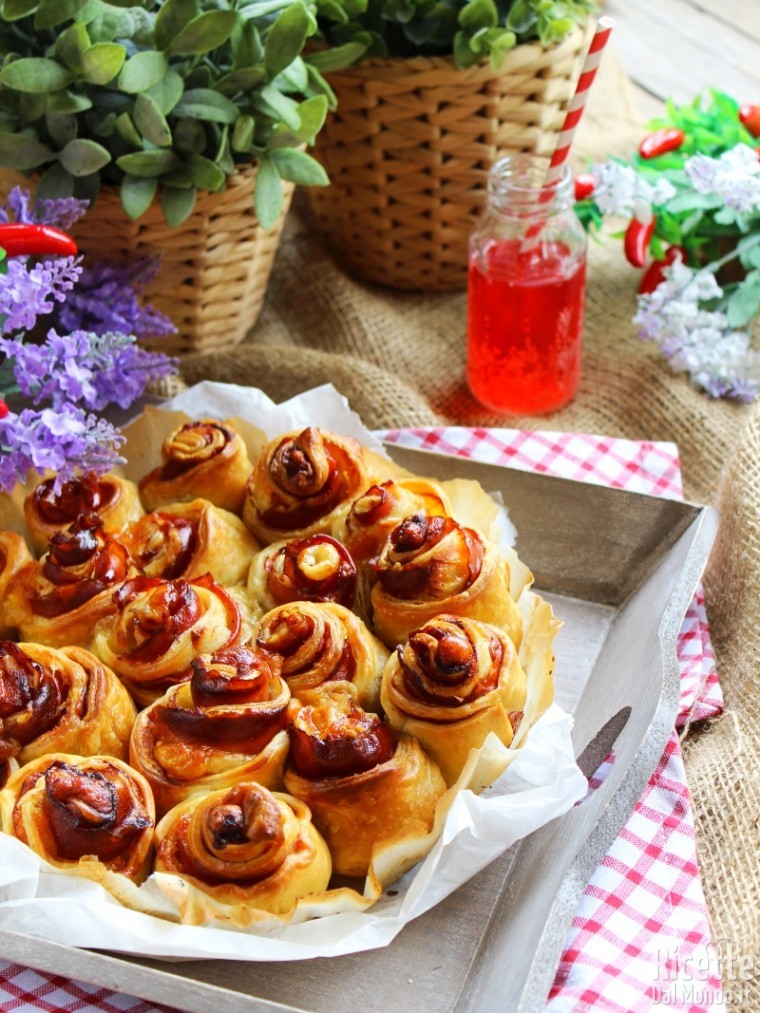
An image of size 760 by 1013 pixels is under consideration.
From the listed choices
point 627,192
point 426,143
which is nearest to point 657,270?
point 627,192

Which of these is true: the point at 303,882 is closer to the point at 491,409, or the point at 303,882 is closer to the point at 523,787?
the point at 523,787

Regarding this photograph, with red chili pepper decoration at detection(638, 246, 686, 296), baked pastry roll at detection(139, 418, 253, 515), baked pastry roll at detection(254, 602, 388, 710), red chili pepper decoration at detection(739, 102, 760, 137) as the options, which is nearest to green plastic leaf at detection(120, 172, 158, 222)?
baked pastry roll at detection(139, 418, 253, 515)

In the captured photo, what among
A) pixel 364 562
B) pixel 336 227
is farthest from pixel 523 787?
pixel 336 227

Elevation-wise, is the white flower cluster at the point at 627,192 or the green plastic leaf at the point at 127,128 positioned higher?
the green plastic leaf at the point at 127,128

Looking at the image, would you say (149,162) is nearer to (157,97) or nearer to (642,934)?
(157,97)

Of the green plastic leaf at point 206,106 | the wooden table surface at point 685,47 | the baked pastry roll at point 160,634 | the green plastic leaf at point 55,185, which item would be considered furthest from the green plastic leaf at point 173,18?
the wooden table surface at point 685,47

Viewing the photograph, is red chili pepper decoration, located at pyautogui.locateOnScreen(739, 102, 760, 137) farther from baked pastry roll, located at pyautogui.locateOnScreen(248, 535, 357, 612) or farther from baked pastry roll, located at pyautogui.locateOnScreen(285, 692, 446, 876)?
baked pastry roll, located at pyautogui.locateOnScreen(285, 692, 446, 876)

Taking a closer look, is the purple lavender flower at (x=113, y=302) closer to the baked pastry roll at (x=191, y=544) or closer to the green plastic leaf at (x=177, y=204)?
the green plastic leaf at (x=177, y=204)
